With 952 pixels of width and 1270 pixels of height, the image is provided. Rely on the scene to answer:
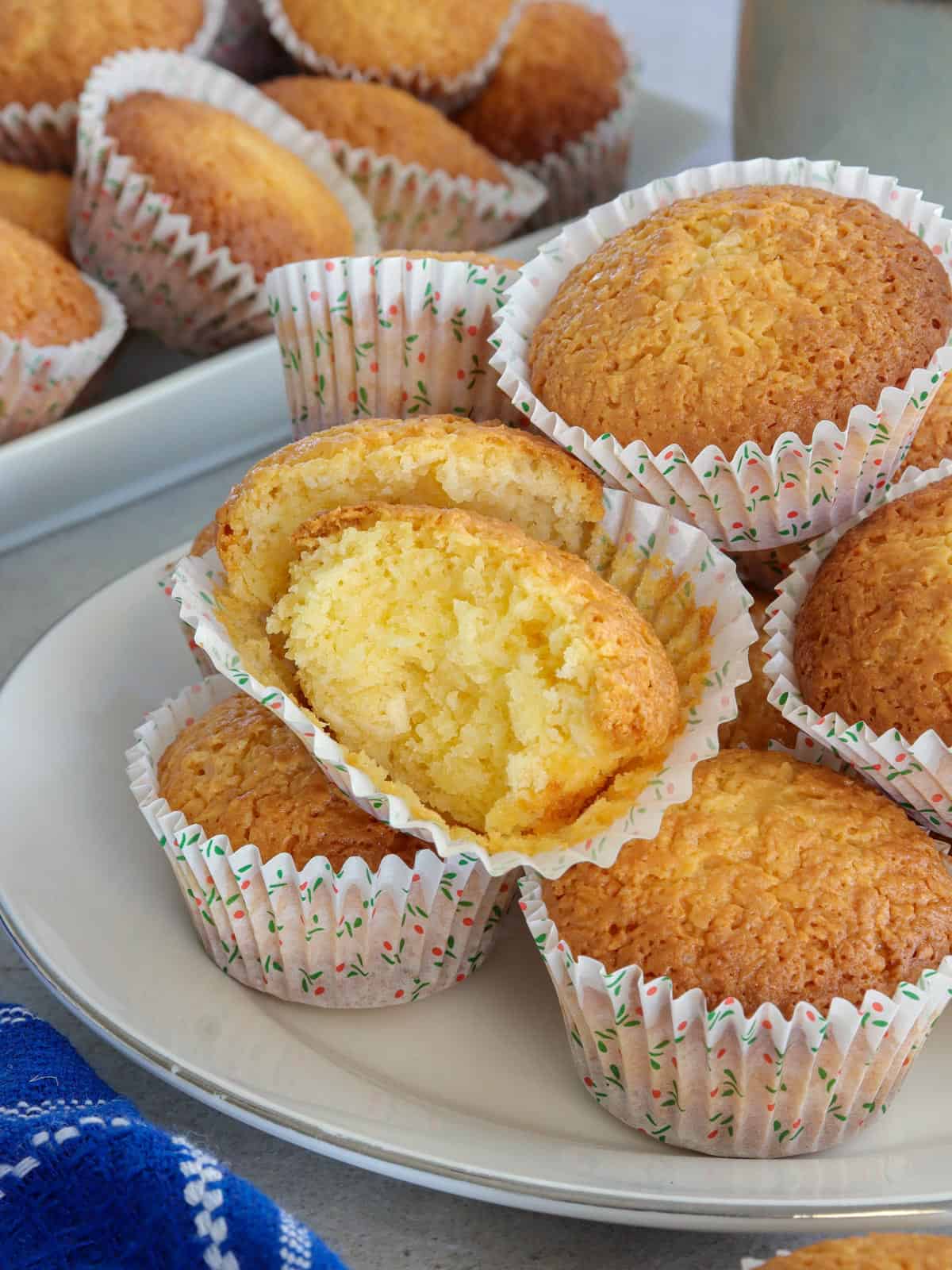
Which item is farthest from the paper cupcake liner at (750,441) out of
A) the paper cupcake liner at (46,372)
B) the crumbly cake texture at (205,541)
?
the paper cupcake liner at (46,372)

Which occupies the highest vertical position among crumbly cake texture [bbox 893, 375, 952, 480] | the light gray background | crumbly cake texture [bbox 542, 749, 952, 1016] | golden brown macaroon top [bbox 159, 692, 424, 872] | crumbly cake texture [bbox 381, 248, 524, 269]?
crumbly cake texture [bbox 381, 248, 524, 269]

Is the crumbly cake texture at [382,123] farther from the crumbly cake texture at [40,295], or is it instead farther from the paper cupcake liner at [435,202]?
the crumbly cake texture at [40,295]

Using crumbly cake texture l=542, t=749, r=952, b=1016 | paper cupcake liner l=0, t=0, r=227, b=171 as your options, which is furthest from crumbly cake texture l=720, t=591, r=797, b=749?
paper cupcake liner l=0, t=0, r=227, b=171

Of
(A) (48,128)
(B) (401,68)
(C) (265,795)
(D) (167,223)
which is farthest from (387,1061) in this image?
(B) (401,68)

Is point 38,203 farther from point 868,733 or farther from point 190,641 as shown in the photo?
point 868,733

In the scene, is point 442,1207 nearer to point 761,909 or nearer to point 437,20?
point 761,909

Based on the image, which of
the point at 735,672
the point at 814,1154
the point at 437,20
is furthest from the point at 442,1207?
the point at 437,20

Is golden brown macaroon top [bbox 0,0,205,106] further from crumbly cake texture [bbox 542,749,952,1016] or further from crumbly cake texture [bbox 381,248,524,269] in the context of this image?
crumbly cake texture [bbox 542,749,952,1016]
